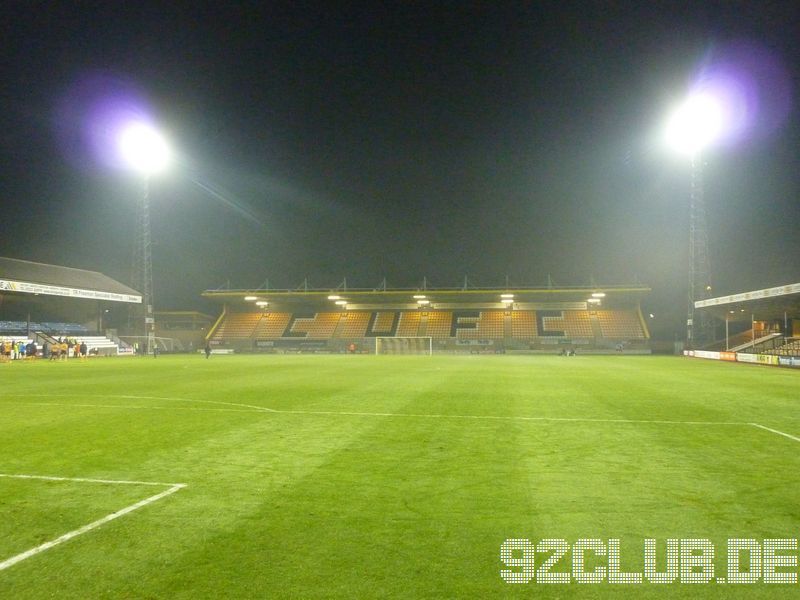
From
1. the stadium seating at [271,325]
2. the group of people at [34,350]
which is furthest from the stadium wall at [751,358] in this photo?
the group of people at [34,350]

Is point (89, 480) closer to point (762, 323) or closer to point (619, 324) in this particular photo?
point (762, 323)

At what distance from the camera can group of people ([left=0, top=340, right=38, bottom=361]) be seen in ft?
119

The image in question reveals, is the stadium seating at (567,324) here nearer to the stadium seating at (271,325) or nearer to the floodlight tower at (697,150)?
the floodlight tower at (697,150)

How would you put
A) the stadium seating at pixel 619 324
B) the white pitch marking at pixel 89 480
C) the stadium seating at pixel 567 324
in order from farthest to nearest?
1. the stadium seating at pixel 567 324
2. the stadium seating at pixel 619 324
3. the white pitch marking at pixel 89 480

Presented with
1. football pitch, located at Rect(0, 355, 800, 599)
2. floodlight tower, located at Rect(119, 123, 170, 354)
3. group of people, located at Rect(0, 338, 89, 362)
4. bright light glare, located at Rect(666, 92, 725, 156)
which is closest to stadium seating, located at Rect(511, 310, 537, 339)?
bright light glare, located at Rect(666, 92, 725, 156)

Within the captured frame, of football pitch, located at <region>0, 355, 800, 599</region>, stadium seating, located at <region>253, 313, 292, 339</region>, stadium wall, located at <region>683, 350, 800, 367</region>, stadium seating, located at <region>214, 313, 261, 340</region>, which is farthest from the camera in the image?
stadium seating, located at <region>214, 313, 261, 340</region>

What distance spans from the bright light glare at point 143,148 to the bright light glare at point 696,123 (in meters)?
36.6

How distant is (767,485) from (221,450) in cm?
693

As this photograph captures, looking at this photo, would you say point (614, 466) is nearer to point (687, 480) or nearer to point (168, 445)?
point (687, 480)

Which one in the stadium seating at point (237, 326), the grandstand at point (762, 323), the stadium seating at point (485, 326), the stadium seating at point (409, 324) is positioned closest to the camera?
the grandstand at point (762, 323)

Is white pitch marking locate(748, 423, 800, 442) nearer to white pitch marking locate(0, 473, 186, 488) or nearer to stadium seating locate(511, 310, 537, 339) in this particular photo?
white pitch marking locate(0, 473, 186, 488)

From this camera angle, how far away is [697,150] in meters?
37.3

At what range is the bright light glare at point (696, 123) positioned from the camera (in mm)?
31875

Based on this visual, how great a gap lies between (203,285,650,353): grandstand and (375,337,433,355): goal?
4.17 feet
